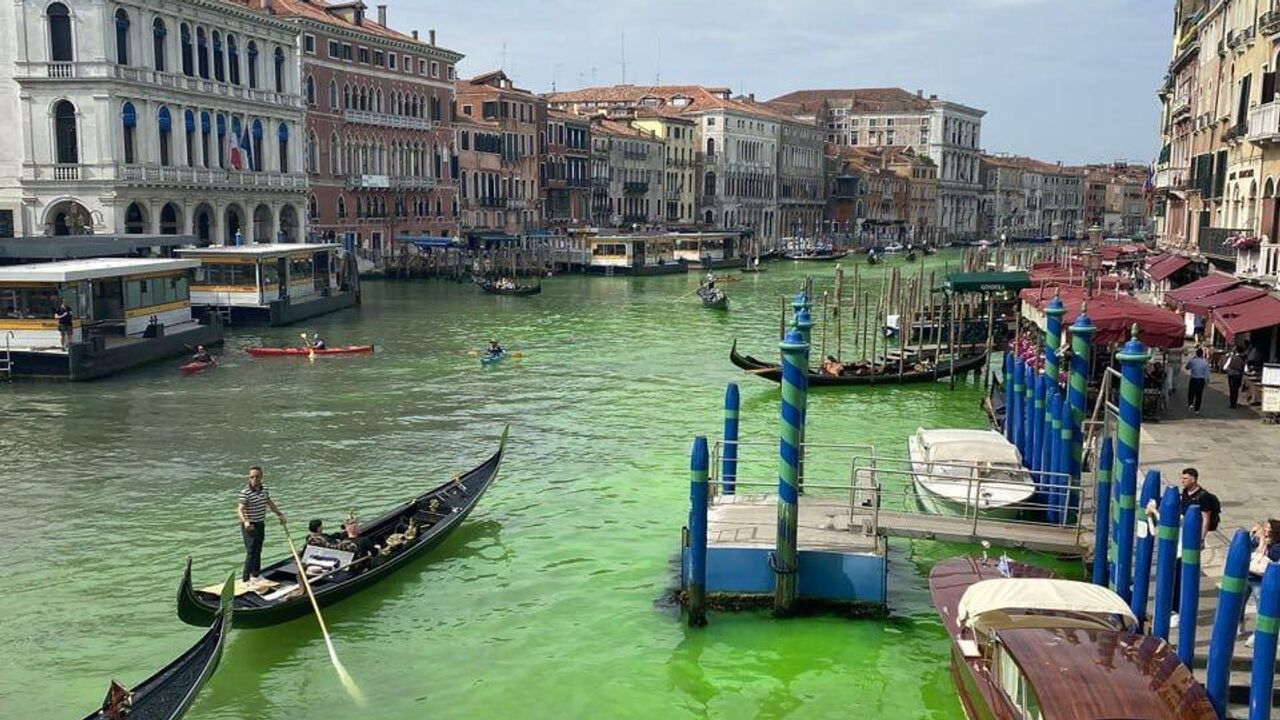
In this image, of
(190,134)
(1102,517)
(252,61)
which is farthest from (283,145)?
(1102,517)

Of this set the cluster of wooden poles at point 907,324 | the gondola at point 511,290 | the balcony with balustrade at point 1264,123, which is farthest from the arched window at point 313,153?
the balcony with balustrade at point 1264,123

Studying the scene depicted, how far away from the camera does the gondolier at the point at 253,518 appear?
1009 centimetres

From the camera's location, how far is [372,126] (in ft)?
167

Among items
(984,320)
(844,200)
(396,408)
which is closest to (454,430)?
(396,408)

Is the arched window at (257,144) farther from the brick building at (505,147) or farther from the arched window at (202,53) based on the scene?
the brick building at (505,147)

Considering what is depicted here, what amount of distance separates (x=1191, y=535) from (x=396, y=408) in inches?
595

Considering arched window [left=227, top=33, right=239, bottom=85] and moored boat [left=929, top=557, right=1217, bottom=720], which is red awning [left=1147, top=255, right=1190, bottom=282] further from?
arched window [left=227, top=33, right=239, bottom=85]

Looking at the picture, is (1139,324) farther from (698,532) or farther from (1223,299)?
(698,532)

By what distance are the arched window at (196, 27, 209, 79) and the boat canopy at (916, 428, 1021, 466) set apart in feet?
104

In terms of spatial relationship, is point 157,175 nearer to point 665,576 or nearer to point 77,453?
point 77,453

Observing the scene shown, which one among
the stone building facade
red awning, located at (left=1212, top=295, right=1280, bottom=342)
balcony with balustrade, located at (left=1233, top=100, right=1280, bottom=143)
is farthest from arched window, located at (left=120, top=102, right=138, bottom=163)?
red awning, located at (left=1212, top=295, right=1280, bottom=342)

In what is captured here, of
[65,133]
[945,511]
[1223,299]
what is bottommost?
[945,511]

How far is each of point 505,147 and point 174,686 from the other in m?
53.9

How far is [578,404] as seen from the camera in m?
20.6
